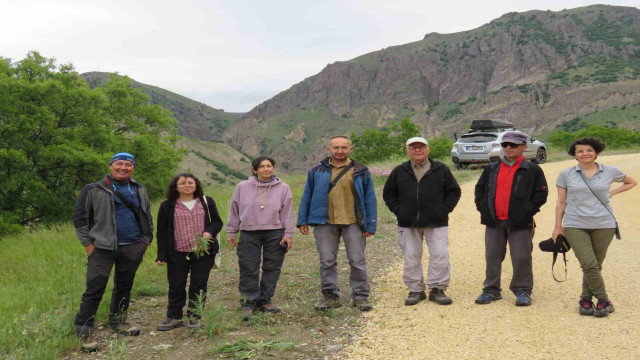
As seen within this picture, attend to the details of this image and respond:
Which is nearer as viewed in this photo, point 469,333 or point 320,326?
point 469,333

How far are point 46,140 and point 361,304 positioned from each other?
19.7 meters

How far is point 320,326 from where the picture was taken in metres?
4.79

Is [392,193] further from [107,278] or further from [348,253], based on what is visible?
[107,278]

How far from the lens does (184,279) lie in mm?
4840

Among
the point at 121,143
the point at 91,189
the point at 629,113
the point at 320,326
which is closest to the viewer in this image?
the point at 91,189

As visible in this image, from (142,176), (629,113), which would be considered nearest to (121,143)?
(142,176)

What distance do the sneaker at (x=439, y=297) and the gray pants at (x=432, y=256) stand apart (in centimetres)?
5

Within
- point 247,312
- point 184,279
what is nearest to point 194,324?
point 184,279

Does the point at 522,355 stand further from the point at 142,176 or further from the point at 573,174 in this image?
the point at 142,176

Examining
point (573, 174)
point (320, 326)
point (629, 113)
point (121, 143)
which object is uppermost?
point (629, 113)

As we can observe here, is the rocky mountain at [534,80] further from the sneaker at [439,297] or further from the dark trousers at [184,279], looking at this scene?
the dark trousers at [184,279]

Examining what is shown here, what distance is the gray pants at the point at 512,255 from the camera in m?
5.04

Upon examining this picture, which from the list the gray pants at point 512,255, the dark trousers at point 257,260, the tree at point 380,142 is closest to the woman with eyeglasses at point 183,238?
the dark trousers at point 257,260

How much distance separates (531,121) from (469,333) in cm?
15095
